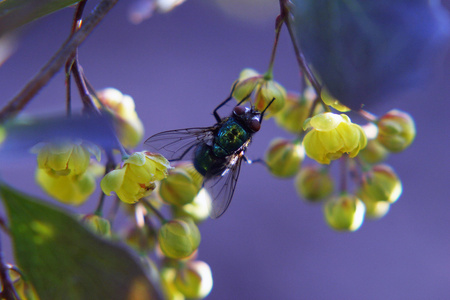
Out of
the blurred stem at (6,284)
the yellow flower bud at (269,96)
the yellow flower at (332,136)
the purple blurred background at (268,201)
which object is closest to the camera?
the blurred stem at (6,284)

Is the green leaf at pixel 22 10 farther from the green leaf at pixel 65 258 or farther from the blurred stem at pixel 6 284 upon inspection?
the blurred stem at pixel 6 284

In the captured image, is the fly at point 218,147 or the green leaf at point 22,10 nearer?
the green leaf at point 22,10

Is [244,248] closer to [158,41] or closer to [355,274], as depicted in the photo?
[355,274]

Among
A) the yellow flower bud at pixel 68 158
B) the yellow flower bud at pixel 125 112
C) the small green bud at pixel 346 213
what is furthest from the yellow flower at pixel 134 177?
the small green bud at pixel 346 213

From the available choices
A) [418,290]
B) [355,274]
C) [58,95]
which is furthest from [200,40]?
[418,290]

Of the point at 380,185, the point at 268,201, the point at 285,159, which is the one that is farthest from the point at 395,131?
the point at 268,201

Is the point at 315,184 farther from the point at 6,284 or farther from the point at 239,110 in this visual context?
the point at 6,284
